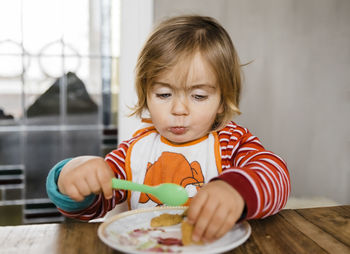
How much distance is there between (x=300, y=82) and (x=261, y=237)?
47.1 inches

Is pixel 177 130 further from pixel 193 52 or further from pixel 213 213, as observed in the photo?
pixel 213 213

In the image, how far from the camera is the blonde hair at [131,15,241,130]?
0.88 meters

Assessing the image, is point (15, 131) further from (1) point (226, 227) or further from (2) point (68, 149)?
(1) point (226, 227)

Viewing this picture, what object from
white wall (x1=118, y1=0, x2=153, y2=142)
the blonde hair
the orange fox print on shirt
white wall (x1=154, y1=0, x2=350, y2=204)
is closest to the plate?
the orange fox print on shirt

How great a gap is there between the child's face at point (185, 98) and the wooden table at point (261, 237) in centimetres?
28

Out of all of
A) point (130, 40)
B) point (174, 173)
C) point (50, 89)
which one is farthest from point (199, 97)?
point (50, 89)

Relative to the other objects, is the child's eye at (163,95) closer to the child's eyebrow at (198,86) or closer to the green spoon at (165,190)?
the child's eyebrow at (198,86)

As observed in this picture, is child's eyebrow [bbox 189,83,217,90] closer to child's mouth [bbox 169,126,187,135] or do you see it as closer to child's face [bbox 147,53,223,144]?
child's face [bbox 147,53,223,144]

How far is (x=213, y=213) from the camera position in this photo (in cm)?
56

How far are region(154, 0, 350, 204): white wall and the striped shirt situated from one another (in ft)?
2.26

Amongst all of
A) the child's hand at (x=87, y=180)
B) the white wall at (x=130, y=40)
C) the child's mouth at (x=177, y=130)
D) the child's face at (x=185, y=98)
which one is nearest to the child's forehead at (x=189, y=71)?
the child's face at (x=185, y=98)

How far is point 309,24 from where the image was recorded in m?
1.66

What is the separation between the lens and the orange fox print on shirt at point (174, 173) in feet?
3.01

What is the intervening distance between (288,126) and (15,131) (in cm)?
209
